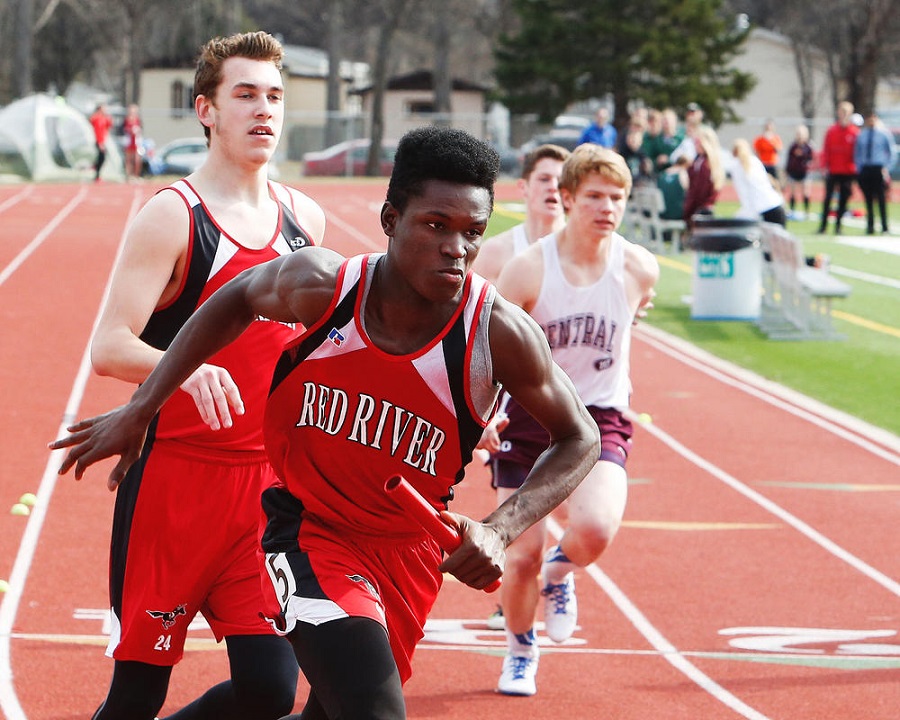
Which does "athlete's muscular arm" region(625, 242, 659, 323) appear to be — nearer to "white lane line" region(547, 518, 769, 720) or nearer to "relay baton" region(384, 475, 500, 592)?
"white lane line" region(547, 518, 769, 720)

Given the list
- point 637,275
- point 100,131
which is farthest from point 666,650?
point 100,131

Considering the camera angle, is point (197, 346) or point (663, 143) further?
point (663, 143)

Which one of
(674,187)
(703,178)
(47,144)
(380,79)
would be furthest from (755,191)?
(380,79)

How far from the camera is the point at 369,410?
3.17 m

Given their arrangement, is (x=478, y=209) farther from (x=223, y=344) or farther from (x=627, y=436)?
(x=627, y=436)

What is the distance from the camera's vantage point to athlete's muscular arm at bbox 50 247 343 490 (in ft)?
10.6

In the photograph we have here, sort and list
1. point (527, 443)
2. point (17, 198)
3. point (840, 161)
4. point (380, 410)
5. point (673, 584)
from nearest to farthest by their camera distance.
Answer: point (380, 410), point (527, 443), point (673, 584), point (840, 161), point (17, 198)

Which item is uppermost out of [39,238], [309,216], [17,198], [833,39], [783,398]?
[833,39]

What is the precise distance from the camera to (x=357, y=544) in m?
3.33

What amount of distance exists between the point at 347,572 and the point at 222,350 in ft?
2.65

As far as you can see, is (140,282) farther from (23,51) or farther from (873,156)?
(23,51)

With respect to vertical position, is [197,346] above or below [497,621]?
above

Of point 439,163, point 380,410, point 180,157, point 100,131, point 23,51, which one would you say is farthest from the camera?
point 23,51

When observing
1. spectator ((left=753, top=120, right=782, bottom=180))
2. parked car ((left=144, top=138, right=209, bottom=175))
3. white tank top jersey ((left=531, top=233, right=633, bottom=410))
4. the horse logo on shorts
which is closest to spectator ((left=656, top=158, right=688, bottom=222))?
spectator ((left=753, top=120, right=782, bottom=180))
